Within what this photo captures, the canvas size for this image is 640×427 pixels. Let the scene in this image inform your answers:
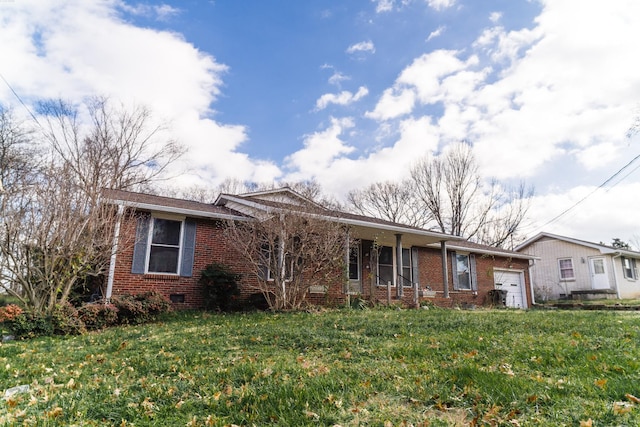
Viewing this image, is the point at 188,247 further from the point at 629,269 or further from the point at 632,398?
the point at 629,269

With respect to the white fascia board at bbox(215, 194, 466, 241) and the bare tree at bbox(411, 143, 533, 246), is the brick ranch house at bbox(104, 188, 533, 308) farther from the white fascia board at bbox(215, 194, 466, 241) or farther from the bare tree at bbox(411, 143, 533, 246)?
the bare tree at bbox(411, 143, 533, 246)

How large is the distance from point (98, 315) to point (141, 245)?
8.95ft

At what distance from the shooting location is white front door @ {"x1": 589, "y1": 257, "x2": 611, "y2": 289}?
22562 millimetres

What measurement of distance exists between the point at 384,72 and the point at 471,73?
126 inches

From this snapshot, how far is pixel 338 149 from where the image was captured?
22625 mm

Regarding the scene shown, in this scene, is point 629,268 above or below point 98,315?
above

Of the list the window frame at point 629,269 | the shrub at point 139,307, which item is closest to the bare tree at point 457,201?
the window frame at point 629,269

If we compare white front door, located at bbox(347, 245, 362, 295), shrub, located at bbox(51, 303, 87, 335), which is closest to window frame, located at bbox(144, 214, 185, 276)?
shrub, located at bbox(51, 303, 87, 335)

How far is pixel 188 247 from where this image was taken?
11.2m

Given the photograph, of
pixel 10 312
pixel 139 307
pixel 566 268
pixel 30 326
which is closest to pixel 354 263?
pixel 139 307

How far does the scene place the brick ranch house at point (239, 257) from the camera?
10453 mm

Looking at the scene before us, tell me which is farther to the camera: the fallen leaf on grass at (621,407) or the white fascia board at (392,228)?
the white fascia board at (392,228)

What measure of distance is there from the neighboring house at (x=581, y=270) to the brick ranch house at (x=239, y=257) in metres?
8.93

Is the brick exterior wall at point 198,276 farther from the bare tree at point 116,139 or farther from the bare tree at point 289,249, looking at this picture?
the bare tree at point 116,139
